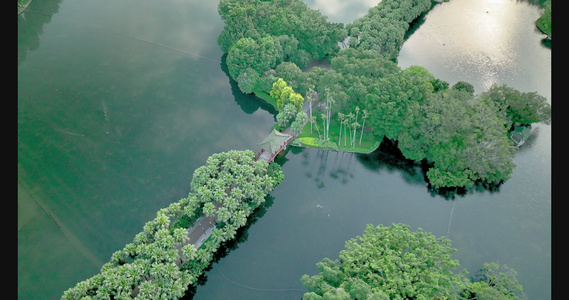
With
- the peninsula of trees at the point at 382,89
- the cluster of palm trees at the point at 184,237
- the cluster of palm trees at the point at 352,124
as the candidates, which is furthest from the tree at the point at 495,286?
the cluster of palm trees at the point at 184,237

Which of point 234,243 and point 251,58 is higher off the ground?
point 251,58

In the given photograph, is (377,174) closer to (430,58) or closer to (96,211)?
(430,58)

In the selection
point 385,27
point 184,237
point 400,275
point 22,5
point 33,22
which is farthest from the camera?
point 22,5

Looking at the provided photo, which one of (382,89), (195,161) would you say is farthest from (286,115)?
(195,161)

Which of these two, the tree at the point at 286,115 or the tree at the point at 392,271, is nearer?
the tree at the point at 392,271

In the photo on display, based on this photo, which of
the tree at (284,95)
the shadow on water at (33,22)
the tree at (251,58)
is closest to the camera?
the tree at (284,95)

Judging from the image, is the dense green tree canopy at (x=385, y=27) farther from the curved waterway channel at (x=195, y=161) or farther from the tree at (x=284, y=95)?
the tree at (x=284, y=95)

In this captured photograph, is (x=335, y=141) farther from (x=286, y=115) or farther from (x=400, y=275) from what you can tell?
(x=400, y=275)
